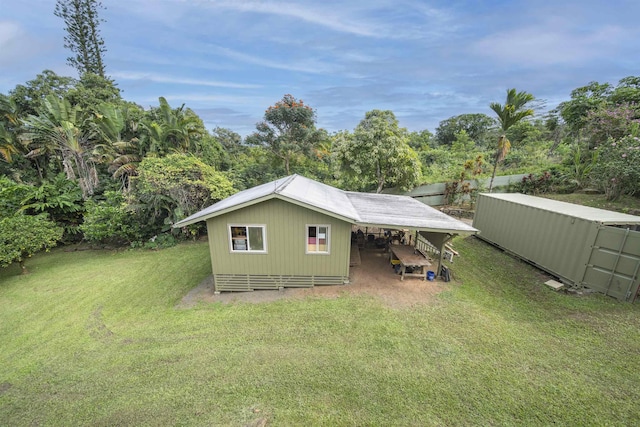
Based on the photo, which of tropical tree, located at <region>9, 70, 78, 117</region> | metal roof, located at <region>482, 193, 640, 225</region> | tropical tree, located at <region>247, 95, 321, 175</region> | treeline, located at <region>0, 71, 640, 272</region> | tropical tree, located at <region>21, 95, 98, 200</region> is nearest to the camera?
metal roof, located at <region>482, 193, 640, 225</region>

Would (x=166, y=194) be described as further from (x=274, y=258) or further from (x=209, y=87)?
(x=209, y=87)

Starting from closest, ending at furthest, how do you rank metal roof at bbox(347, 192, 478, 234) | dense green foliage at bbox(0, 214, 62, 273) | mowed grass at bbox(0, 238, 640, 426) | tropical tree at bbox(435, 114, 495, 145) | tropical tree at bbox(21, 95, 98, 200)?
mowed grass at bbox(0, 238, 640, 426) → metal roof at bbox(347, 192, 478, 234) → dense green foliage at bbox(0, 214, 62, 273) → tropical tree at bbox(21, 95, 98, 200) → tropical tree at bbox(435, 114, 495, 145)

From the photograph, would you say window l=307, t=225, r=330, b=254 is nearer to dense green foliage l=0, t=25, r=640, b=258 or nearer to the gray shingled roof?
the gray shingled roof

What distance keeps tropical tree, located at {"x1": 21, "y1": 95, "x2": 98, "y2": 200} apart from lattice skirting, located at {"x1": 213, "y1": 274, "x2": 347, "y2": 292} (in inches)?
518

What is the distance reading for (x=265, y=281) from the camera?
830 cm

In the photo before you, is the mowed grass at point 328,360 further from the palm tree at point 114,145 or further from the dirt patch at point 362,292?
the palm tree at point 114,145

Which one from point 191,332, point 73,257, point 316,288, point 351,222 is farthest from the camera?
point 73,257

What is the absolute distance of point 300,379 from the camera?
475 cm

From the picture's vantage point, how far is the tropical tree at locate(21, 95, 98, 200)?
1319cm

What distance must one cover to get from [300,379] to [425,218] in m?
6.53

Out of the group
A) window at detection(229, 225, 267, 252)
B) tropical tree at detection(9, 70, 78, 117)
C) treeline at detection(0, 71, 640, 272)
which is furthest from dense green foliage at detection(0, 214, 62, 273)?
tropical tree at detection(9, 70, 78, 117)

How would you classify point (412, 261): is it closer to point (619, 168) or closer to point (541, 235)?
point (541, 235)

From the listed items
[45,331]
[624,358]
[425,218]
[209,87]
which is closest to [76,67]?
[209,87]

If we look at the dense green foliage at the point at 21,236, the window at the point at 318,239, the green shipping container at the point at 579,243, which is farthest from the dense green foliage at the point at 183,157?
the window at the point at 318,239
